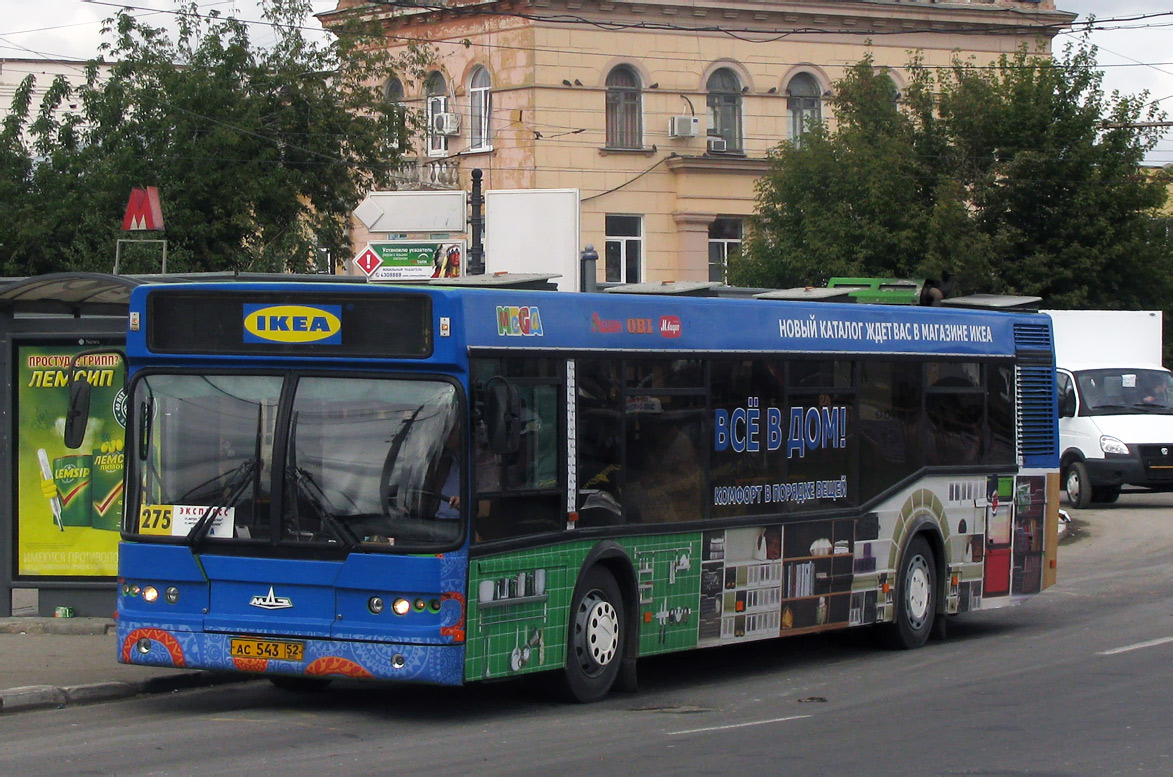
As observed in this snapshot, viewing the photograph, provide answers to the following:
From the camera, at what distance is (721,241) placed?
141 ft

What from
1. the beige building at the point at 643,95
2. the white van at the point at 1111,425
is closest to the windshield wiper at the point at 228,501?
the white van at the point at 1111,425

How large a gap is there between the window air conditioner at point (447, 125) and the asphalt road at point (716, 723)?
28.1 meters

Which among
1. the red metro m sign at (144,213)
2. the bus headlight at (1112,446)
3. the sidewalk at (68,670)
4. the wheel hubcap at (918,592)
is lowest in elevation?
Answer: the sidewalk at (68,670)

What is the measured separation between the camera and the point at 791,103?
43156mm

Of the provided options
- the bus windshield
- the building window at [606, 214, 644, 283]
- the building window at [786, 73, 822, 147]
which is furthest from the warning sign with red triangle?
the building window at [786, 73, 822, 147]

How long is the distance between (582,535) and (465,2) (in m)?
32.1

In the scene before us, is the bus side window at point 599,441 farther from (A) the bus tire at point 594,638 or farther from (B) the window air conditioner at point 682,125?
(B) the window air conditioner at point 682,125

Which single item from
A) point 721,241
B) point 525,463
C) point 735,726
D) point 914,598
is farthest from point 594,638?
point 721,241

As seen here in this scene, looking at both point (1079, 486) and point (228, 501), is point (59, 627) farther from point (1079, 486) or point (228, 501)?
point (1079, 486)

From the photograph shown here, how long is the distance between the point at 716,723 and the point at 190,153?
67.5 ft

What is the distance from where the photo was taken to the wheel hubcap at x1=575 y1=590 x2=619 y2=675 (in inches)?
416

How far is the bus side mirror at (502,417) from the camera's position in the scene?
9.55 m

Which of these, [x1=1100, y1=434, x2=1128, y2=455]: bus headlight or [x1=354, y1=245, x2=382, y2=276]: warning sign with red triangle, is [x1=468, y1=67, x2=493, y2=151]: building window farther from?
[x1=354, y1=245, x2=382, y2=276]: warning sign with red triangle

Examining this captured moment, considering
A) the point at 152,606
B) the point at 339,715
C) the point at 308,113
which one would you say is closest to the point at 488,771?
the point at 339,715
